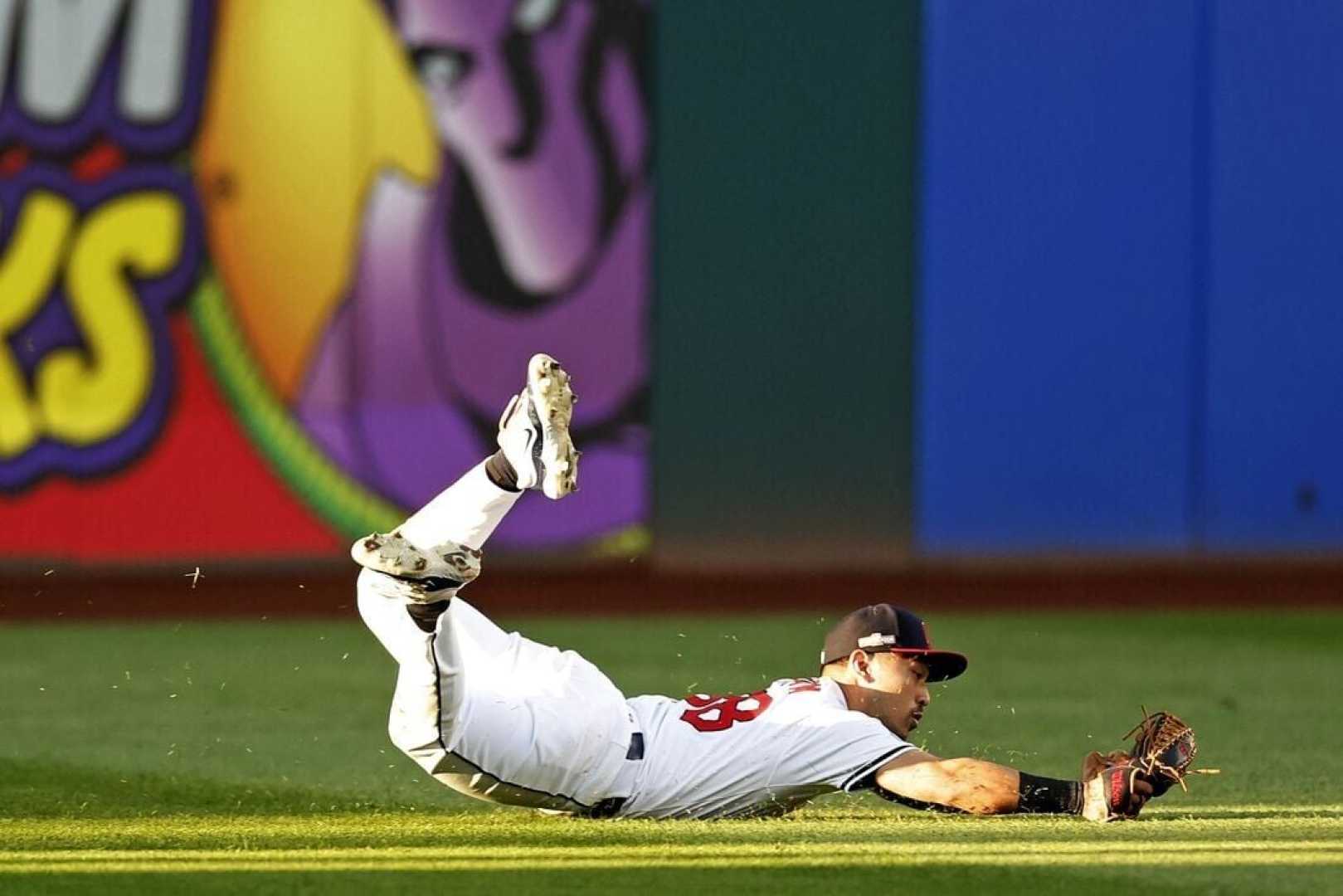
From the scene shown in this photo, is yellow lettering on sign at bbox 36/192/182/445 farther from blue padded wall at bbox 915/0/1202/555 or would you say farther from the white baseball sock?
the white baseball sock

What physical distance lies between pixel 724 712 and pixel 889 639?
1.60 feet

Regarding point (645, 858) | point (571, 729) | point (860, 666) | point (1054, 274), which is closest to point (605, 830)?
point (571, 729)

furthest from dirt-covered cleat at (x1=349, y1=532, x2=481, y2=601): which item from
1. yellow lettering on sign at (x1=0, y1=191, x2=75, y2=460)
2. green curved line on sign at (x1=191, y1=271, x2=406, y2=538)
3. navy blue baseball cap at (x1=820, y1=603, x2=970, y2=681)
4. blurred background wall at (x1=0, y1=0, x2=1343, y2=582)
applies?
yellow lettering on sign at (x1=0, y1=191, x2=75, y2=460)

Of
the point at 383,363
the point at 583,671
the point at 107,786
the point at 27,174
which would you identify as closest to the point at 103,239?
the point at 27,174

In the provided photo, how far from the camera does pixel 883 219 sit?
14.2 meters

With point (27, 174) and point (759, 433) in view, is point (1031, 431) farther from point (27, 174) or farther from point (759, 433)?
point (27, 174)

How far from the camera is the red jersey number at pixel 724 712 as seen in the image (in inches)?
271

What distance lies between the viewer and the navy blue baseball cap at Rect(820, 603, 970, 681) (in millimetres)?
Answer: 6828

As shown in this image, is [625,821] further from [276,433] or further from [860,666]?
[276,433]

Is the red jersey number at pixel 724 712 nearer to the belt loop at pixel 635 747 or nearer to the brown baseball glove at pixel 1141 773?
the belt loop at pixel 635 747

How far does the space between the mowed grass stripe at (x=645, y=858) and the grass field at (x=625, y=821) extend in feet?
0.04

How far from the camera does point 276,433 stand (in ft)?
45.5

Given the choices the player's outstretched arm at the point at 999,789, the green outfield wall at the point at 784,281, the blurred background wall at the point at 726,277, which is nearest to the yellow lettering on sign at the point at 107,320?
the blurred background wall at the point at 726,277

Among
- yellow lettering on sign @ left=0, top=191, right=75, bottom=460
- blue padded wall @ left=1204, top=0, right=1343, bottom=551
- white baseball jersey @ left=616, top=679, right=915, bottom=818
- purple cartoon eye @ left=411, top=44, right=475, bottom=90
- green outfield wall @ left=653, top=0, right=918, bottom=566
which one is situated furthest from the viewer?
blue padded wall @ left=1204, top=0, right=1343, bottom=551
